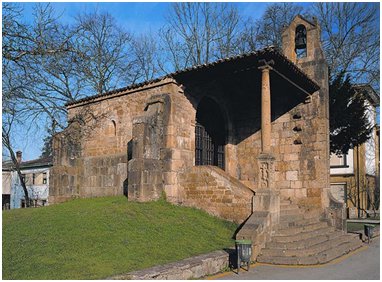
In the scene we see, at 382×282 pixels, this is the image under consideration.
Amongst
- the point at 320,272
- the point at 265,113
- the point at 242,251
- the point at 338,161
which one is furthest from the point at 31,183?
the point at 320,272

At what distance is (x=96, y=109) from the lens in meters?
16.8

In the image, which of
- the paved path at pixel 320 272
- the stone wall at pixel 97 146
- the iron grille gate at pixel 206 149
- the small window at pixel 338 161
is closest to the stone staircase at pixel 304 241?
the paved path at pixel 320 272

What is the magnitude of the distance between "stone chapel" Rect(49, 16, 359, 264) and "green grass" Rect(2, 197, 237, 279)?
969 mm

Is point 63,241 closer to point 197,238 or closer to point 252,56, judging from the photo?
point 197,238

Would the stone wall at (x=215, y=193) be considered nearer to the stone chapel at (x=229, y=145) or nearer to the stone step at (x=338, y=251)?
the stone chapel at (x=229, y=145)

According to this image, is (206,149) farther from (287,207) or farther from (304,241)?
(304,241)

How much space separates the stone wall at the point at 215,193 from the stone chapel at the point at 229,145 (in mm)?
32

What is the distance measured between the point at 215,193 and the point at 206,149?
3.46 meters

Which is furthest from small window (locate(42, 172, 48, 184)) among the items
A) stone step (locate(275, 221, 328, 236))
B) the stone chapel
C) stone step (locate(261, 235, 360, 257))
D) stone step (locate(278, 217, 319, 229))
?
stone step (locate(261, 235, 360, 257))

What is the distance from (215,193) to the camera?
1281cm

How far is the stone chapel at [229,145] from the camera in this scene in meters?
11.8

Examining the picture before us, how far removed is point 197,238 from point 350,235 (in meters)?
5.95

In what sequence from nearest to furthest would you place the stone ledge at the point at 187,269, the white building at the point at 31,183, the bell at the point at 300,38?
the stone ledge at the point at 187,269
the bell at the point at 300,38
the white building at the point at 31,183

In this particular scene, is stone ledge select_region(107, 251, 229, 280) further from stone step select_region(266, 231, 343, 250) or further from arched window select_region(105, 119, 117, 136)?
arched window select_region(105, 119, 117, 136)
